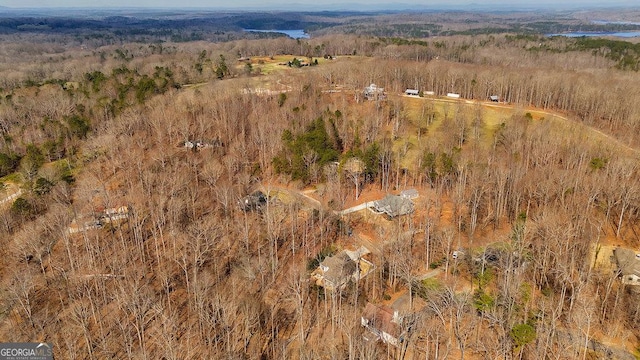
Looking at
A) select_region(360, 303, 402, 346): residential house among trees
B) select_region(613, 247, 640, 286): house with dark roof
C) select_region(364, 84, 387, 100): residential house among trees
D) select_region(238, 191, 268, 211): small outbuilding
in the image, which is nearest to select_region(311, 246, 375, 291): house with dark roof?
select_region(360, 303, 402, 346): residential house among trees

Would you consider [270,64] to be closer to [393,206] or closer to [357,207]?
[357,207]

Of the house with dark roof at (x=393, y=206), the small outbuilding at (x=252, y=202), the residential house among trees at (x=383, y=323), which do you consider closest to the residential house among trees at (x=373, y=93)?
the house with dark roof at (x=393, y=206)

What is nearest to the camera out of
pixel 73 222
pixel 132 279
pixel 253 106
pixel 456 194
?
pixel 132 279

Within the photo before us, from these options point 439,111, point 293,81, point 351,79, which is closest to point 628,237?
point 439,111

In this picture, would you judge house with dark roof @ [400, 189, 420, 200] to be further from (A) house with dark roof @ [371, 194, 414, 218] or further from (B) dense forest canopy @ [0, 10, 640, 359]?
(A) house with dark roof @ [371, 194, 414, 218]

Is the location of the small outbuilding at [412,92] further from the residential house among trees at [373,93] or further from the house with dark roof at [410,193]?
the house with dark roof at [410,193]

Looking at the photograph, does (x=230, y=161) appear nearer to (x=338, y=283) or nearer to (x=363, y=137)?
(x=363, y=137)

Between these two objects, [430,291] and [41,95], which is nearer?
[430,291]
